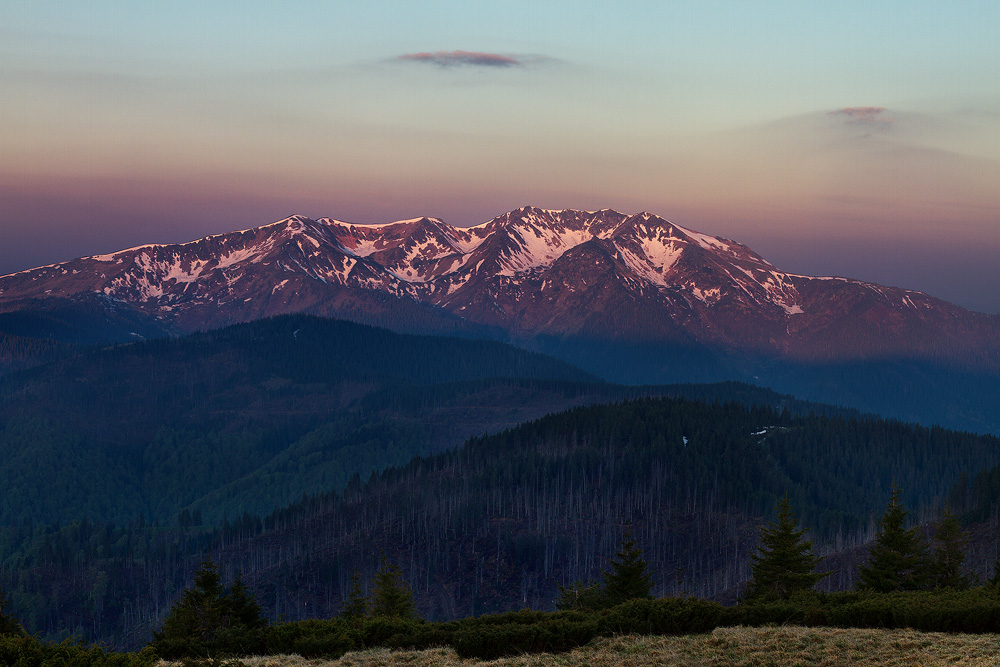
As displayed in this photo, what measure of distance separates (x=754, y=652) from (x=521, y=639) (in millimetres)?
10998

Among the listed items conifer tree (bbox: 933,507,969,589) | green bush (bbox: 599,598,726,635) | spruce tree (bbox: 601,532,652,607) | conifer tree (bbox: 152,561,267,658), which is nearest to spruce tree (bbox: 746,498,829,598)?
spruce tree (bbox: 601,532,652,607)

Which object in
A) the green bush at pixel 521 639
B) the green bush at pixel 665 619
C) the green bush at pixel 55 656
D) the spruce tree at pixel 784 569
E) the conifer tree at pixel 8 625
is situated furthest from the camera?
the spruce tree at pixel 784 569

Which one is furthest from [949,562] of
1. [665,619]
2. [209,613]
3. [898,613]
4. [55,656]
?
[55,656]

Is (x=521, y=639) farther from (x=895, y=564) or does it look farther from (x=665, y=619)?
(x=895, y=564)

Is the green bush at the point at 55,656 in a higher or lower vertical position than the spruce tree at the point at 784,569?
higher

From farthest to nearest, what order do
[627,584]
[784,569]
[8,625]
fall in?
[627,584], [784,569], [8,625]

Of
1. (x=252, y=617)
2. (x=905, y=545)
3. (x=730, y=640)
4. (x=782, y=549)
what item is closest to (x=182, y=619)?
(x=252, y=617)

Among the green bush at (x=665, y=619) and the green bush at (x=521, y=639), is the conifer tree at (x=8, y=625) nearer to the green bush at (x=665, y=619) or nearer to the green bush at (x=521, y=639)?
the green bush at (x=521, y=639)

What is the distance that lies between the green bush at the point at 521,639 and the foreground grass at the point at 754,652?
→ 28.4 inches

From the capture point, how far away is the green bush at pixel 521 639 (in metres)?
46.2

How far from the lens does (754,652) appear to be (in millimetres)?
43094

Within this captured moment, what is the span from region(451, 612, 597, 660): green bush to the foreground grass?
0.72 meters

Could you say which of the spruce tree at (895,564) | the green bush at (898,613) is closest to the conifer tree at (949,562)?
the spruce tree at (895,564)

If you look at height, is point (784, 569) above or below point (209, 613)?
above
